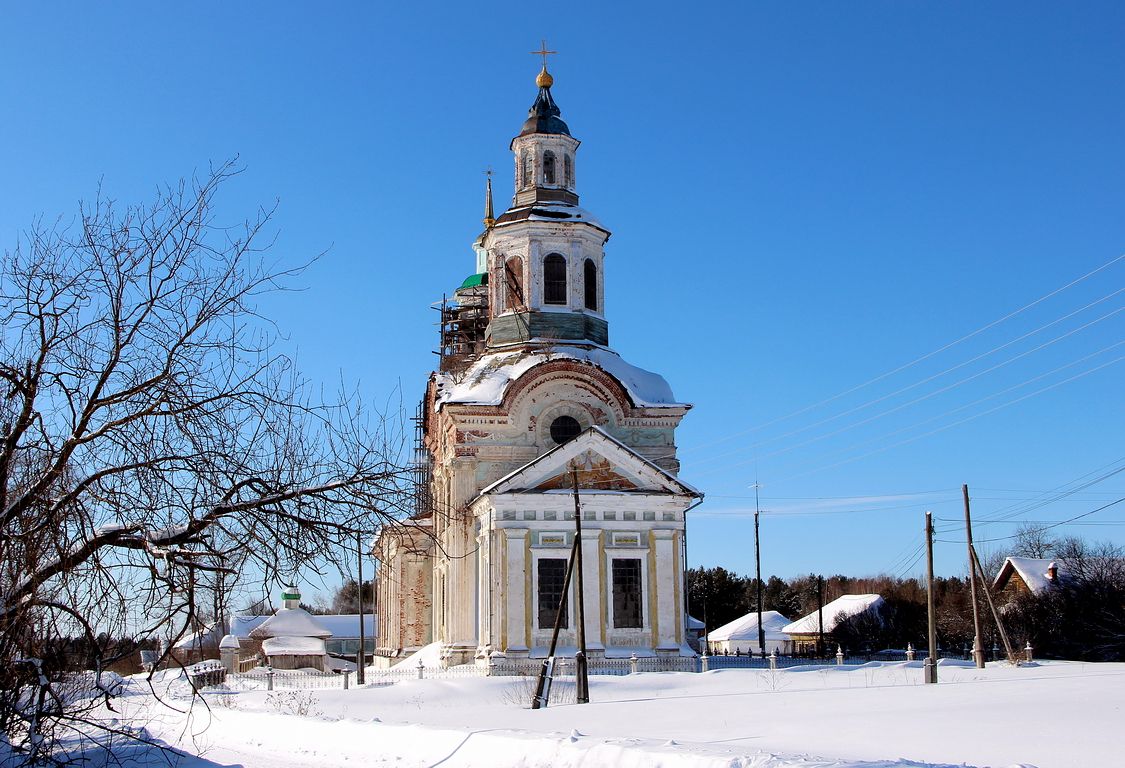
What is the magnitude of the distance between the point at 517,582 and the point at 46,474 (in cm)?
2112

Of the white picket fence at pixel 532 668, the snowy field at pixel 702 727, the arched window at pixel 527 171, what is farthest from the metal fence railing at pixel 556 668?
the arched window at pixel 527 171

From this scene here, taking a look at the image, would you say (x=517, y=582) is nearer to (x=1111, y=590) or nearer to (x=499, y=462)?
(x=499, y=462)

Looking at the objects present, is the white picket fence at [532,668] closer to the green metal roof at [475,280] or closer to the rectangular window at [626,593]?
the rectangular window at [626,593]

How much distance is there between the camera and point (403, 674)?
3066 cm

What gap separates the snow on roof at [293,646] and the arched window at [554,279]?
3159cm

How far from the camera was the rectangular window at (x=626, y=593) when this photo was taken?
98.2 feet

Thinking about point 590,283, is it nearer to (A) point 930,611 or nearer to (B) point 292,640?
(A) point 930,611

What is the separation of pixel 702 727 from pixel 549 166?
84.6ft

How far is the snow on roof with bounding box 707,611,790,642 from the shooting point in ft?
216

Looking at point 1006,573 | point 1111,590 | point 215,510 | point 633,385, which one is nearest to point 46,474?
point 215,510

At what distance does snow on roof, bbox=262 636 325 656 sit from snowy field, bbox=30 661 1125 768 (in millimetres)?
37284

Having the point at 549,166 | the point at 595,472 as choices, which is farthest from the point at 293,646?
the point at 595,472

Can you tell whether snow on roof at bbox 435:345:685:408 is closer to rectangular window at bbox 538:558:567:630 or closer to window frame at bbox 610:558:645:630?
rectangular window at bbox 538:558:567:630

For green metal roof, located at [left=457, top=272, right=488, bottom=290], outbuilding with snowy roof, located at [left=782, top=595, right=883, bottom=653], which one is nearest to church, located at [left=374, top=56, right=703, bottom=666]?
green metal roof, located at [left=457, top=272, right=488, bottom=290]
